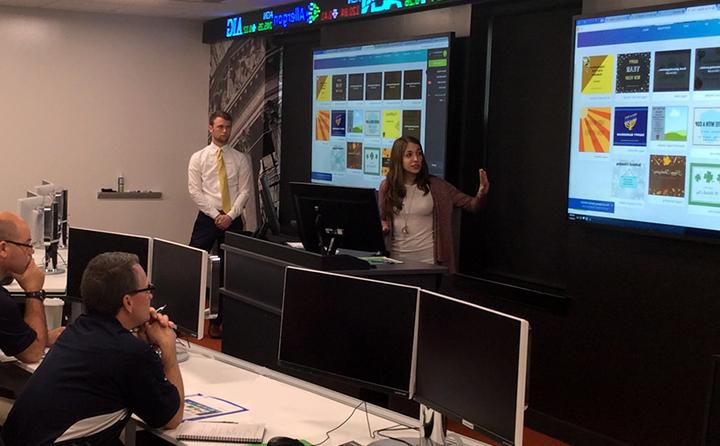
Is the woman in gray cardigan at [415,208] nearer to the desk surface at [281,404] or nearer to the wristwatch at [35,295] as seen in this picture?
the desk surface at [281,404]

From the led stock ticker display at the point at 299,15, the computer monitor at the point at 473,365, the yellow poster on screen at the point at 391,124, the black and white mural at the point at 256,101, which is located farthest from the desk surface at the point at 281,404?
the black and white mural at the point at 256,101

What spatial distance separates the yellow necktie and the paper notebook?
5.00 meters

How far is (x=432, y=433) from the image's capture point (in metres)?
2.89

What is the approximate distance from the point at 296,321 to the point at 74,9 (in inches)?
270

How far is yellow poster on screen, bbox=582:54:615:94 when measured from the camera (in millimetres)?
4723

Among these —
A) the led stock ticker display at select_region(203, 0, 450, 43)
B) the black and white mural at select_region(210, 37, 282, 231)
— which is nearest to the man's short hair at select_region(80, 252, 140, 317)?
the led stock ticker display at select_region(203, 0, 450, 43)

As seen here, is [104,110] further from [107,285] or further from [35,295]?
[107,285]

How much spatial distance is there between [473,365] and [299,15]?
559 centimetres

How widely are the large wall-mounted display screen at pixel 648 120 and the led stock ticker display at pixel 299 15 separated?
4.72ft

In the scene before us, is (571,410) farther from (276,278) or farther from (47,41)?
(47,41)

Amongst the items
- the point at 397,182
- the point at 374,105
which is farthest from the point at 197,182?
the point at 397,182

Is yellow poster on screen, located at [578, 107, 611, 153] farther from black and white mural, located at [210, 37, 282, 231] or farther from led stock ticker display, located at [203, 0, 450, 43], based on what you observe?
black and white mural, located at [210, 37, 282, 231]

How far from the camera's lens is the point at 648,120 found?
452cm

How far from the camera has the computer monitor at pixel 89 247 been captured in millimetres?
4246
